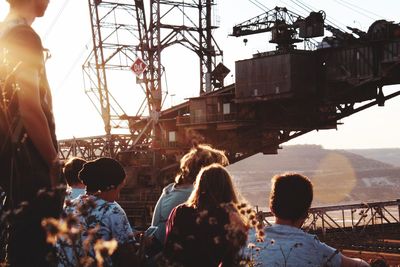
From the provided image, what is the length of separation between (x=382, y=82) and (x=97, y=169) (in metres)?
28.7

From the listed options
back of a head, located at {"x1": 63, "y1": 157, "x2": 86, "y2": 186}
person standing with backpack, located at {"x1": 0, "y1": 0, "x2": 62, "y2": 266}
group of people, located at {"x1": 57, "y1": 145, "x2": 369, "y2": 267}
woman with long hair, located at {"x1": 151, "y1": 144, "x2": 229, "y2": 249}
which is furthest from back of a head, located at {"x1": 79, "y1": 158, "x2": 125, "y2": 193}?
person standing with backpack, located at {"x1": 0, "y1": 0, "x2": 62, "y2": 266}

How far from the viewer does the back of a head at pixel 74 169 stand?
23.8ft

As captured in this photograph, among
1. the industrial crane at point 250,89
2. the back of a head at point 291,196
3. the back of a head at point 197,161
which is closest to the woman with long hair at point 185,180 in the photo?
the back of a head at point 197,161

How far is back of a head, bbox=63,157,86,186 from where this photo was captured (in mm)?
7258

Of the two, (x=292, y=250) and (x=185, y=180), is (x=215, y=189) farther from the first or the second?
(x=185, y=180)

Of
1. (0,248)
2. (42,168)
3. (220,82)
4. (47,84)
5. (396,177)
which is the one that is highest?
(220,82)

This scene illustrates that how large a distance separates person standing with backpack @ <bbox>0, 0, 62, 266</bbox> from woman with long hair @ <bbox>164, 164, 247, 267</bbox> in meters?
1.26

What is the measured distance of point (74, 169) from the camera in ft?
23.9

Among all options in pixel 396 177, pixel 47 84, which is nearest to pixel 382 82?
pixel 47 84

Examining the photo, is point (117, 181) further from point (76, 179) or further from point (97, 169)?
point (76, 179)

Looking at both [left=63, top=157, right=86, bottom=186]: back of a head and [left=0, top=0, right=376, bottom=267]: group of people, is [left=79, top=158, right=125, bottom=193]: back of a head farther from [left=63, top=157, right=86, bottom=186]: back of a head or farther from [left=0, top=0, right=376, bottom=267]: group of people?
[left=63, top=157, right=86, bottom=186]: back of a head

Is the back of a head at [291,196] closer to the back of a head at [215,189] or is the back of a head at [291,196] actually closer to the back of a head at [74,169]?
the back of a head at [215,189]

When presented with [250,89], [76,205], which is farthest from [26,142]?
[250,89]

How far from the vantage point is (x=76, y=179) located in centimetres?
731
